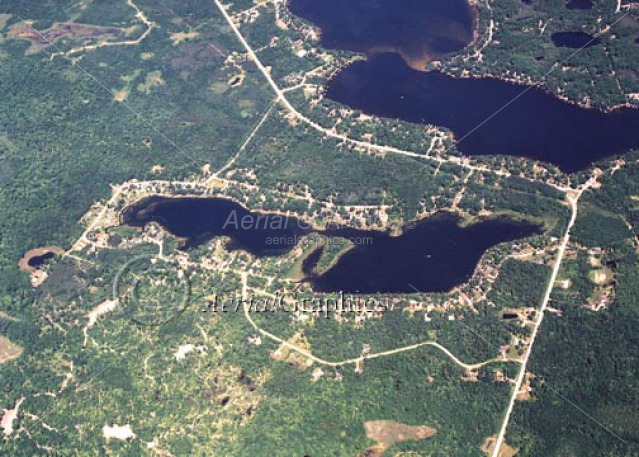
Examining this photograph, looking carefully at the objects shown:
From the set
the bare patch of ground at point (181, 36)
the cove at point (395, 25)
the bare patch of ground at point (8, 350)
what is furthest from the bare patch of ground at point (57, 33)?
the bare patch of ground at point (8, 350)

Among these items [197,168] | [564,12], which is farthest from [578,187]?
[197,168]

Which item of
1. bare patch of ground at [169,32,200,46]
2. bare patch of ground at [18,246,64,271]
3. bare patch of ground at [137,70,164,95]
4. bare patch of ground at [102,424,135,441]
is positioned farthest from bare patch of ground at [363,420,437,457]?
bare patch of ground at [169,32,200,46]

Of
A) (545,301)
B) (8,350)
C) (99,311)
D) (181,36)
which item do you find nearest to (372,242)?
(545,301)

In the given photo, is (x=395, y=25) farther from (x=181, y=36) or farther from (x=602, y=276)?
(x=602, y=276)

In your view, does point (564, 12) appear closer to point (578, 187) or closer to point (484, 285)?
point (578, 187)

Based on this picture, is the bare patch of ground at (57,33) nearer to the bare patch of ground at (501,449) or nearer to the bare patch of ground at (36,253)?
the bare patch of ground at (36,253)

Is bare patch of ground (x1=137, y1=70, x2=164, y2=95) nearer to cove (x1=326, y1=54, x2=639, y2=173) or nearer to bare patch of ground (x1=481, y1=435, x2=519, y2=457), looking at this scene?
cove (x1=326, y1=54, x2=639, y2=173)

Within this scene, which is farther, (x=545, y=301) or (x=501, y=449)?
(x=545, y=301)
